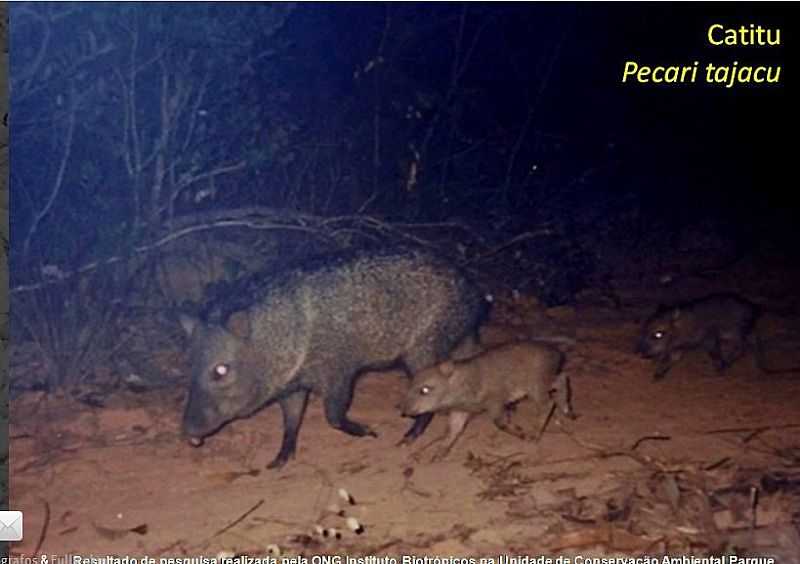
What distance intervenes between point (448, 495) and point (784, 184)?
195 inches

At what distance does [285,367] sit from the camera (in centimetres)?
438

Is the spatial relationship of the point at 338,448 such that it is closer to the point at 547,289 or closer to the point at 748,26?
the point at 547,289

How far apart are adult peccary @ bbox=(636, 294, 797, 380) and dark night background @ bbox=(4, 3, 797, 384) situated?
113 centimetres

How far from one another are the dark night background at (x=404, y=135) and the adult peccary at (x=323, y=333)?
3.07 ft

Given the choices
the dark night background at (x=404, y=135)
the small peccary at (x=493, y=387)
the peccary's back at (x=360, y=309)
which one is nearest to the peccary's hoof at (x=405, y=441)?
the small peccary at (x=493, y=387)

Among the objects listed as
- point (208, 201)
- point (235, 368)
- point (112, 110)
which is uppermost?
point (112, 110)

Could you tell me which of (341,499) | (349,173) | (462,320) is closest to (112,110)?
(349,173)

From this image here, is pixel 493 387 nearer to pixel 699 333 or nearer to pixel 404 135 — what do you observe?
pixel 699 333

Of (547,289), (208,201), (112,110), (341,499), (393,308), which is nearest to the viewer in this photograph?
(341,499)

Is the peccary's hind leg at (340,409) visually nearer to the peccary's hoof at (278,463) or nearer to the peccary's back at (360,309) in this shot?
the peccary's back at (360,309)

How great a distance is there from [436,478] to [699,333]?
178 cm

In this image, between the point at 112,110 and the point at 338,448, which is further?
the point at 112,110

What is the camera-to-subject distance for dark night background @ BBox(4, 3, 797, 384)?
5133 millimetres

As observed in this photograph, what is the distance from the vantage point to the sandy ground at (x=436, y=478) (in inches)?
142
